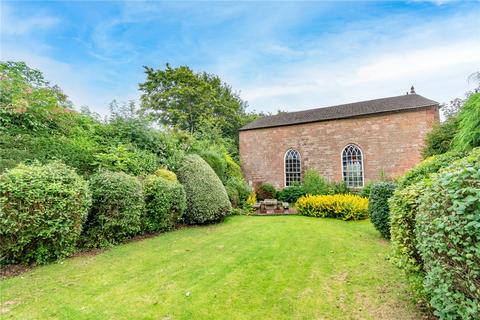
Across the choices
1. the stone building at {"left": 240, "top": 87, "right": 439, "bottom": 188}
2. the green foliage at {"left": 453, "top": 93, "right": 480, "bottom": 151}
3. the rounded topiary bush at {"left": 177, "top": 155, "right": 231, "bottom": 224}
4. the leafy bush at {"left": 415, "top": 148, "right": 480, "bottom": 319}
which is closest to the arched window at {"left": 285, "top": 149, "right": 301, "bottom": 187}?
the stone building at {"left": 240, "top": 87, "right": 439, "bottom": 188}

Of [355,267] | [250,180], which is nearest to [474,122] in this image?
[355,267]

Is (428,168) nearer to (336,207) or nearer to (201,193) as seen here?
(336,207)

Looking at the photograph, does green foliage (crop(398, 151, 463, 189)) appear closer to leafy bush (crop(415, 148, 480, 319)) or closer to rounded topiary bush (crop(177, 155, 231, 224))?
leafy bush (crop(415, 148, 480, 319))

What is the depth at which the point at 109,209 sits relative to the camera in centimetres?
539

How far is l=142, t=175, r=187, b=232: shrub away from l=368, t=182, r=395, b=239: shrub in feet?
18.0

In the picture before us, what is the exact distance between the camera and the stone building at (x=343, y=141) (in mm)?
13188

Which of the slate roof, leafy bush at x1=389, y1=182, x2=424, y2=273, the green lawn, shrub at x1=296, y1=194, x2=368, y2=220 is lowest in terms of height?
the green lawn

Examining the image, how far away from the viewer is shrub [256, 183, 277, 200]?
621 inches

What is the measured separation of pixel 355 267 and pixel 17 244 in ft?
19.5

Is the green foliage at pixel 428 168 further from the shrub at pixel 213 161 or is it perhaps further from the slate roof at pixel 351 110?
the slate roof at pixel 351 110

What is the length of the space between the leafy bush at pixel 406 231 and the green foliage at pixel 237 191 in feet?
27.0

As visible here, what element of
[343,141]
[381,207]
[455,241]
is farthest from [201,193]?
[343,141]

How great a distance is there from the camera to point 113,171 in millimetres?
6375

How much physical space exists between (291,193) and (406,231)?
1223cm
